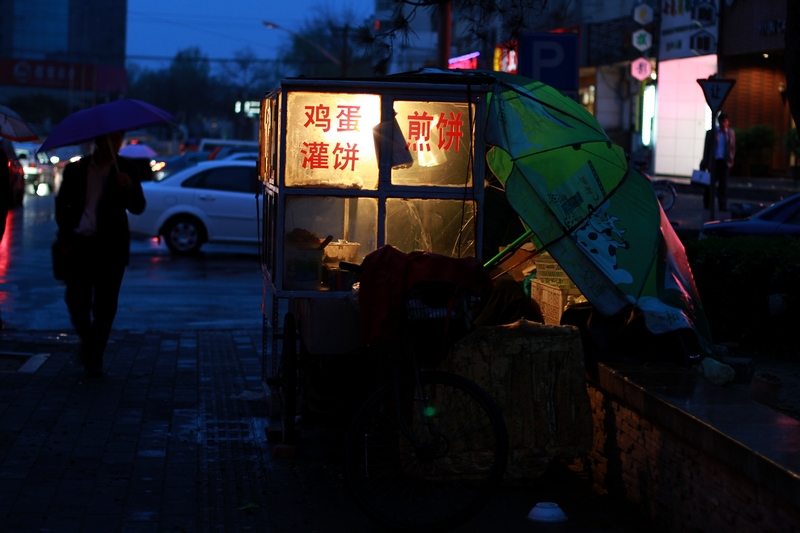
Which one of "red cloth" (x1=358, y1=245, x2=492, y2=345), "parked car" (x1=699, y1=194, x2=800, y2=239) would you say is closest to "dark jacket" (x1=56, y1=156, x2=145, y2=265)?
"red cloth" (x1=358, y1=245, x2=492, y2=345)

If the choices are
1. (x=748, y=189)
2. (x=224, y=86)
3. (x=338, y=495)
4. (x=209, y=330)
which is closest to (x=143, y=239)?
(x=209, y=330)

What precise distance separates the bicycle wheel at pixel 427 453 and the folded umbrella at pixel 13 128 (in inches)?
235

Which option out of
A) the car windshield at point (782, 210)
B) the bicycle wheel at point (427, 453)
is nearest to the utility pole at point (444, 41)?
the car windshield at point (782, 210)

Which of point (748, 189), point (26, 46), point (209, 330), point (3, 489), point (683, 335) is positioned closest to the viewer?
point (3, 489)

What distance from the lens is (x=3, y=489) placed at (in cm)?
489

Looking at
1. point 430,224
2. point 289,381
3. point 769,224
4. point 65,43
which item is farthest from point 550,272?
point 65,43

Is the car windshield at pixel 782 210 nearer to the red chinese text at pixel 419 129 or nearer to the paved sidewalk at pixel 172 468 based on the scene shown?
the paved sidewalk at pixel 172 468

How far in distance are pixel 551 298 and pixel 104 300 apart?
339 cm

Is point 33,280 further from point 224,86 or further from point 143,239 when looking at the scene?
point 224,86

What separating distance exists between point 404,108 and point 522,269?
1.81 meters

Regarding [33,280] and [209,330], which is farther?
[33,280]

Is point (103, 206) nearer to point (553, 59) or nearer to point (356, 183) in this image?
point (356, 183)

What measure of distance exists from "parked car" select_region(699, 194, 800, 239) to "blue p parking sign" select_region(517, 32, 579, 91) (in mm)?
2919

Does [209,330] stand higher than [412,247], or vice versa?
[412,247]
